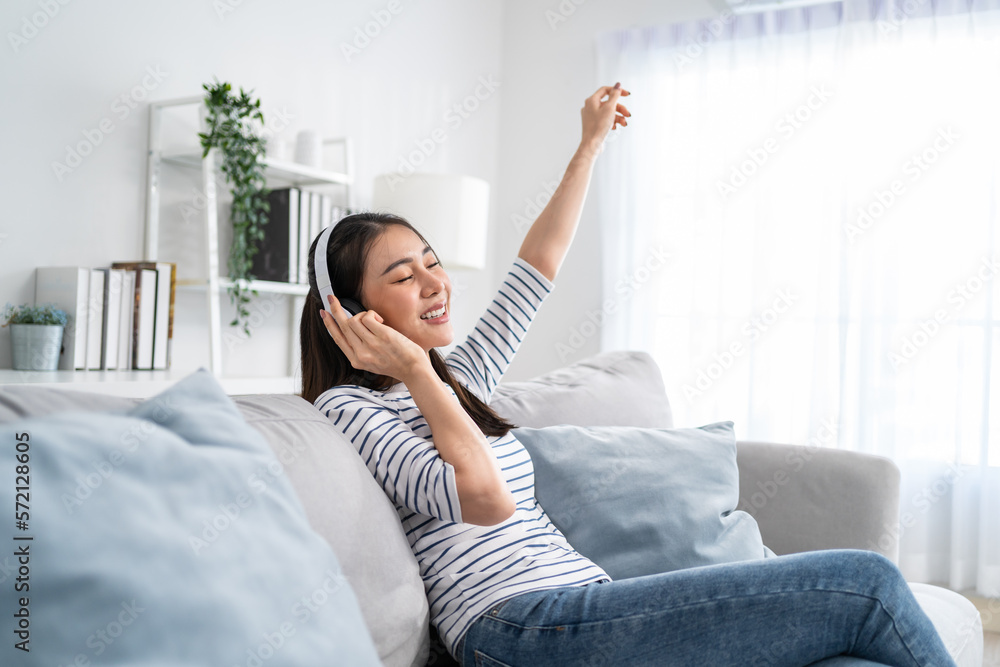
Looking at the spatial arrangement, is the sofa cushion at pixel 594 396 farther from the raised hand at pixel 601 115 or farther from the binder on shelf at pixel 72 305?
the binder on shelf at pixel 72 305

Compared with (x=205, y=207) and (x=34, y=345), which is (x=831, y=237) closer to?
(x=205, y=207)

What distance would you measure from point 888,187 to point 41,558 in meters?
3.26

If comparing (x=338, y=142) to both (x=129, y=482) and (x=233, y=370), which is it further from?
(x=129, y=482)

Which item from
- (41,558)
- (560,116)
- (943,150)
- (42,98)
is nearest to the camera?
(41,558)

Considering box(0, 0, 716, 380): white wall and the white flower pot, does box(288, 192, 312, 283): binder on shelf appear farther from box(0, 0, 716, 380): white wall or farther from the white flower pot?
the white flower pot

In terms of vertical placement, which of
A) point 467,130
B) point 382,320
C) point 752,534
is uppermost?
point 467,130

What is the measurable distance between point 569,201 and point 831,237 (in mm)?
2035

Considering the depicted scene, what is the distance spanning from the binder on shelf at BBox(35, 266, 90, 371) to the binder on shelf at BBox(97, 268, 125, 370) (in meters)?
0.05

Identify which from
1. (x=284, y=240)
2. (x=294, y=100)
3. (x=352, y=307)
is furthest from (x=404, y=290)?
(x=294, y=100)

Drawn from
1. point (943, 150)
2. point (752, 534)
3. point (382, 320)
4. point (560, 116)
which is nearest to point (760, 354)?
point (943, 150)

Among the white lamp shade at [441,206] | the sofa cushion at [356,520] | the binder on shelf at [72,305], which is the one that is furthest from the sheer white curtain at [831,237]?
the sofa cushion at [356,520]

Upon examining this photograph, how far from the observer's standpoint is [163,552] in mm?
665

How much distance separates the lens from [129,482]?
691 mm

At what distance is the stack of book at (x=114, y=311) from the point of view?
2.02 metres
